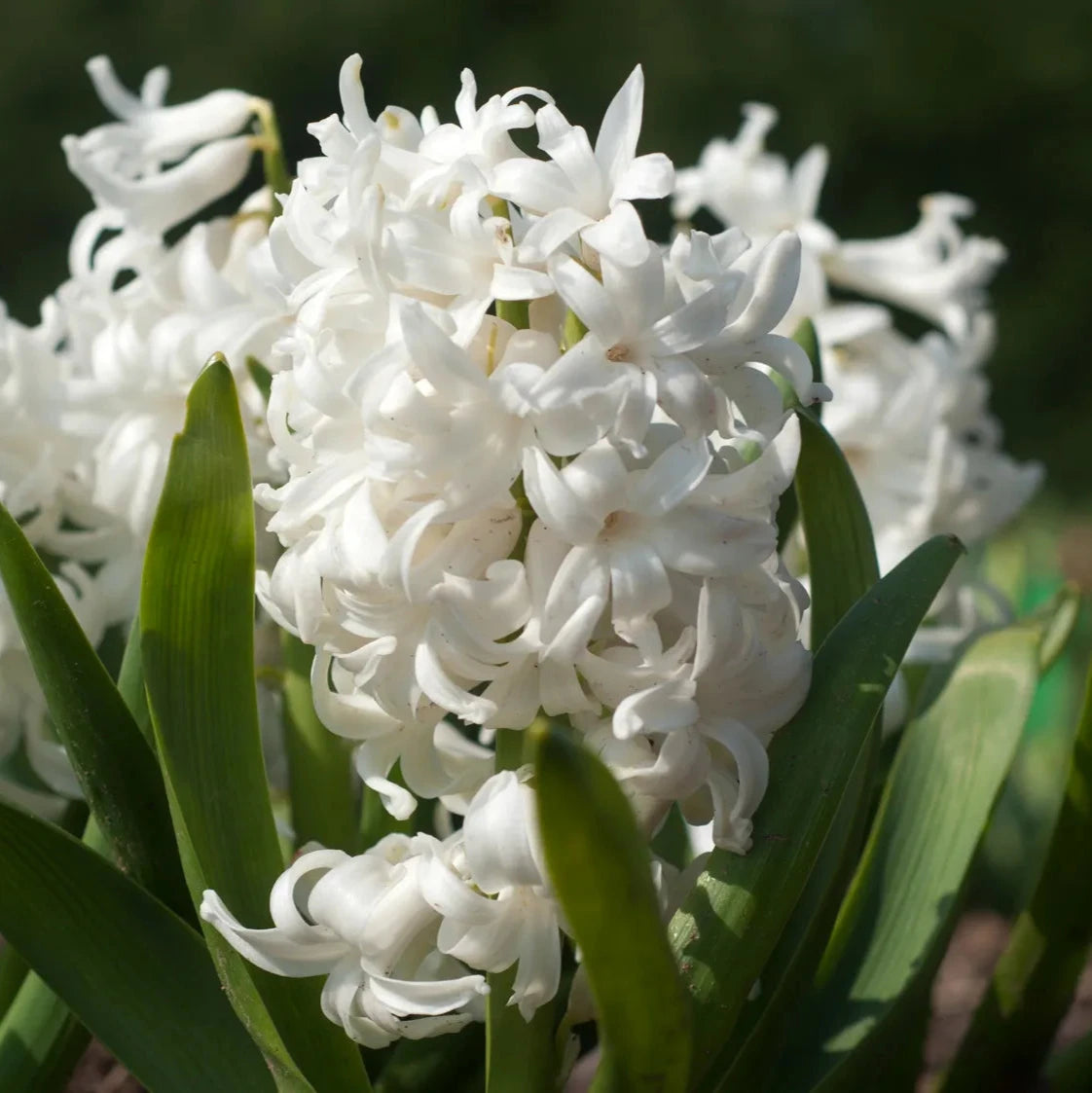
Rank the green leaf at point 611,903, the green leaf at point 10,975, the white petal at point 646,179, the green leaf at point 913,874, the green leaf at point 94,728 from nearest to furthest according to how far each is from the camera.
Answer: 1. the green leaf at point 611,903
2. the white petal at point 646,179
3. the green leaf at point 94,728
4. the green leaf at point 913,874
5. the green leaf at point 10,975

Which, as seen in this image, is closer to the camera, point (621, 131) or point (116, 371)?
point (621, 131)

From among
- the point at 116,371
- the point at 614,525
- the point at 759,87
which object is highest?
the point at 759,87

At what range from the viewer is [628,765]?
720mm

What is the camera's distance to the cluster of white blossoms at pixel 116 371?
1054 millimetres

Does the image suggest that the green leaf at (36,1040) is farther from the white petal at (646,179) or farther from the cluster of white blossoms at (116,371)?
the white petal at (646,179)

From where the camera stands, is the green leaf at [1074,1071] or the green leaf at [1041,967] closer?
the green leaf at [1041,967]

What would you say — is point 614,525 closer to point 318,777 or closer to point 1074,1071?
point 318,777

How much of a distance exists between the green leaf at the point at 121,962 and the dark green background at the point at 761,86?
4.11 m

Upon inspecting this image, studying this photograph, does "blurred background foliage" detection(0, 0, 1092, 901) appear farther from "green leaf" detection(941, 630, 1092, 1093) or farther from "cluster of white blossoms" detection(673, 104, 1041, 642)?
"green leaf" detection(941, 630, 1092, 1093)

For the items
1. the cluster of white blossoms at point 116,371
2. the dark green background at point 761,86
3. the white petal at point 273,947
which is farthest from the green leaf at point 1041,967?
the dark green background at point 761,86

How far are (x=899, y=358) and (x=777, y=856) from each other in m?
0.89

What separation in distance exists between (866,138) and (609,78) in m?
0.94

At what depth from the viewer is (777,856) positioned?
2.41 feet

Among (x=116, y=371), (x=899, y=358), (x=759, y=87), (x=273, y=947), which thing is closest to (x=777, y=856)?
(x=273, y=947)
